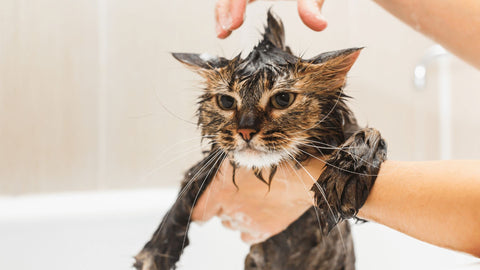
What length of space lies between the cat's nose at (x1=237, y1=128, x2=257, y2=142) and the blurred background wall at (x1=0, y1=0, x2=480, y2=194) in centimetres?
8

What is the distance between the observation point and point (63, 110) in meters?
0.85

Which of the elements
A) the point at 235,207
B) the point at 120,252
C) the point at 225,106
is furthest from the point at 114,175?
the point at 225,106

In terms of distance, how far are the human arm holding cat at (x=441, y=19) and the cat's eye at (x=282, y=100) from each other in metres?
0.07

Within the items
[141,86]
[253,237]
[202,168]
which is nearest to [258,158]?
[202,168]

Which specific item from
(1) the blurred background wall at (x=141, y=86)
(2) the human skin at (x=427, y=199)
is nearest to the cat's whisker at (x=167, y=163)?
(1) the blurred background wall at (x=141, y=86)

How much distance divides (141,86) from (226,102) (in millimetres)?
376

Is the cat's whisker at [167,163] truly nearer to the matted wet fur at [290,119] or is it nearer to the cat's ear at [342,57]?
the matted wet fur at [290,119]

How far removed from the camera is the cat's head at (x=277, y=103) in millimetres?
336

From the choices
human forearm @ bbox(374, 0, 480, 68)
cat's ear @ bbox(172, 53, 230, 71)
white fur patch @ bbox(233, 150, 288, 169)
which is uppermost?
human forearm @ bbox(374, 0, 480, 68)

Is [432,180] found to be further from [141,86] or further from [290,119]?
[141,86]

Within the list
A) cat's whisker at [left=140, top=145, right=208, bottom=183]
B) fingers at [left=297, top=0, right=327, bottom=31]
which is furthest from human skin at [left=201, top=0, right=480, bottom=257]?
cat's whisker at [left=140, top=145, right=208, bottom=183]

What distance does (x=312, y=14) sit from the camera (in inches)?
13.9

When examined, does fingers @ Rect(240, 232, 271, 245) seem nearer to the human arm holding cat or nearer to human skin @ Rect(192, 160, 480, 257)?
human skin @ Rect(192, 160, 480, 257)

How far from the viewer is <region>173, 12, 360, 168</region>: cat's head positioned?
336 mm
